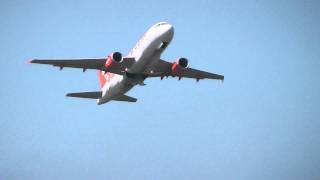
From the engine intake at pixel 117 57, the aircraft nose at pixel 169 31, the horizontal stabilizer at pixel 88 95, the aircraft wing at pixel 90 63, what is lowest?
the horizontal stabilizer at pixel 88 95

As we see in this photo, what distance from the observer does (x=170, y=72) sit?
141 ft

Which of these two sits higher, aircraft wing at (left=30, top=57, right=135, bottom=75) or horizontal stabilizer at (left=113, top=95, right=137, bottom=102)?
aircraft wing at (left=30, top=57, right=135, bottom=75)

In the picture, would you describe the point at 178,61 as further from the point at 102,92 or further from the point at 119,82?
the point at 102,92

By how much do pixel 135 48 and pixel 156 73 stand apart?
3.27 m

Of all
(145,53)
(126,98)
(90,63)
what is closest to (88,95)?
(126,98)

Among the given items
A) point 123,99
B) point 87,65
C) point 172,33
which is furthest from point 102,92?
point 172,33

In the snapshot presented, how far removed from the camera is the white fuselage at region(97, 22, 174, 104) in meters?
36.8

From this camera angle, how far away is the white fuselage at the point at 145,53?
1449 inches

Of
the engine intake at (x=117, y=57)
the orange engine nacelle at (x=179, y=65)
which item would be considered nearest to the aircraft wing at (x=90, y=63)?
the engine intake at (x=117, y=57)

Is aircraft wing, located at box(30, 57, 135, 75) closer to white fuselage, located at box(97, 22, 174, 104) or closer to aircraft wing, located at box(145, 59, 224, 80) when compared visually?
white fuselage, located at box(97, 22, 174, 104)

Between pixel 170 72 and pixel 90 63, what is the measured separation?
6.98m

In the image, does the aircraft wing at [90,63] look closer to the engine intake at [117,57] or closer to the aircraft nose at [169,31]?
the engine intake at [117,57]

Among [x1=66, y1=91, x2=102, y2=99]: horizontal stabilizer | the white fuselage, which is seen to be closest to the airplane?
the white fuselage

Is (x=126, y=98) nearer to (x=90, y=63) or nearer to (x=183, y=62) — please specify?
(x=90, y=63)
